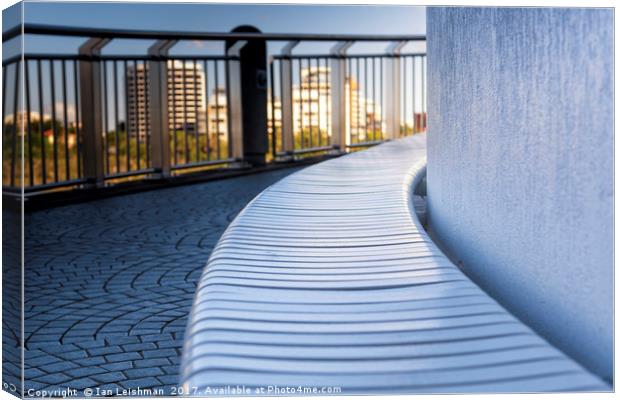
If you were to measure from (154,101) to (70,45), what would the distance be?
1.24 metres

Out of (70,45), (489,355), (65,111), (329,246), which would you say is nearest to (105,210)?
(65,111)

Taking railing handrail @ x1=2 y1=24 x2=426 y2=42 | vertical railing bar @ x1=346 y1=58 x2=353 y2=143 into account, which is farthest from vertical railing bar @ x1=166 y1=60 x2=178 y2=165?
vertical railing bar @ x1=346 y1=58 x2=353 y2=143

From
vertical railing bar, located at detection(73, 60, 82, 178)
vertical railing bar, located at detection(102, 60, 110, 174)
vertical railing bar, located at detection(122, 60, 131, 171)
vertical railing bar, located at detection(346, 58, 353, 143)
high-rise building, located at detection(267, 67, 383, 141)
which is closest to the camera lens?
vertical railing bar, located at detection(73, 60, 82, 178)

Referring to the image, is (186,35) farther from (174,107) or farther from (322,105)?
(322,105)

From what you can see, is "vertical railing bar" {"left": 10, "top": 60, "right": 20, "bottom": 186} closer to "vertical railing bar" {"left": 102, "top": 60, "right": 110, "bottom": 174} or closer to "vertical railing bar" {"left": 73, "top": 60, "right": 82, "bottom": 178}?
"vertical railing bar" {"left": 73, "top": 60, "right": 82, "bottom": 178}

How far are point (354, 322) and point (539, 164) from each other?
682 mm

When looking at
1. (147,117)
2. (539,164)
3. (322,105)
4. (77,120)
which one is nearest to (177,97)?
(147,117)

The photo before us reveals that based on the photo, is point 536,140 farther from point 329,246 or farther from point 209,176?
point 209,176

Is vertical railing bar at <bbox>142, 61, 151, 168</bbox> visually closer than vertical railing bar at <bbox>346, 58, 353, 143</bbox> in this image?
Yes

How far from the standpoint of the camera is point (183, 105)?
9.00m

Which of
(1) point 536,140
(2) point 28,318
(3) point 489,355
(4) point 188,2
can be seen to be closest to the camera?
(3) point 489,355

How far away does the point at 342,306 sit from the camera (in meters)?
1.99

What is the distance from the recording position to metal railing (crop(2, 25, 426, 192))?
7.40 m

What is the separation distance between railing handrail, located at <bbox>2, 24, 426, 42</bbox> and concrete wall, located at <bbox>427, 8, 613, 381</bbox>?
4.53 m
